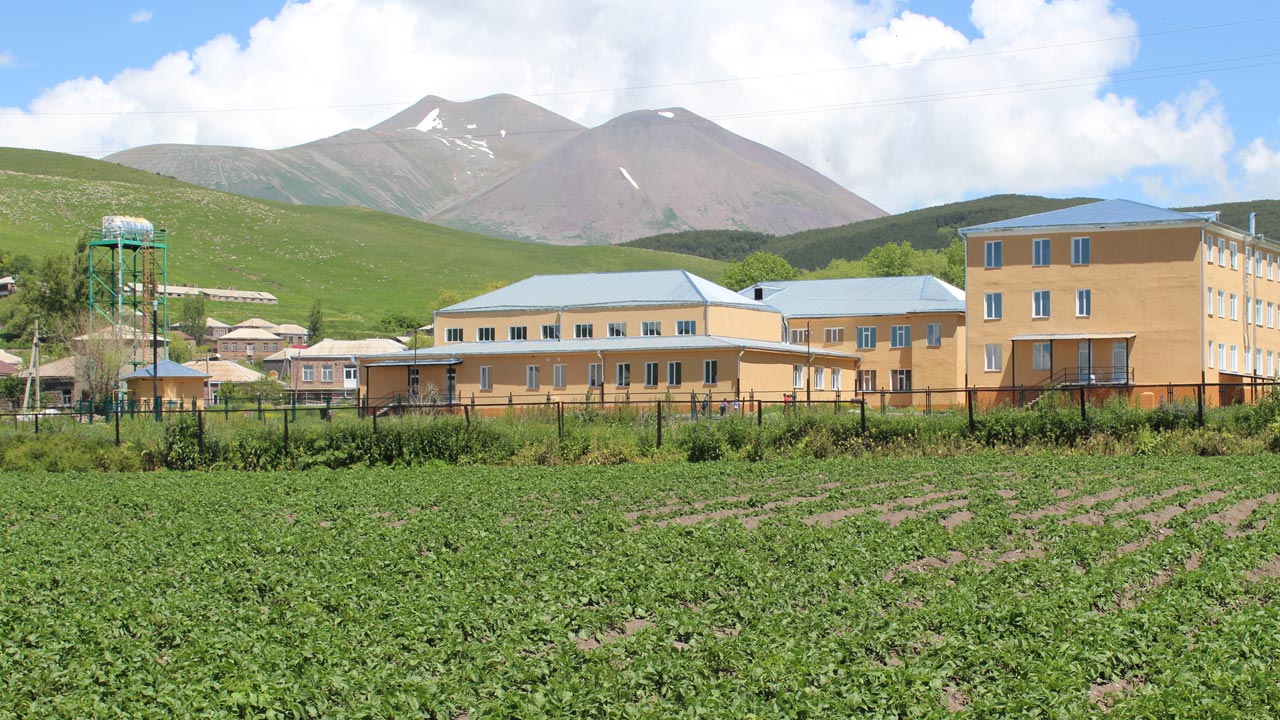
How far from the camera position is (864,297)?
78250mm

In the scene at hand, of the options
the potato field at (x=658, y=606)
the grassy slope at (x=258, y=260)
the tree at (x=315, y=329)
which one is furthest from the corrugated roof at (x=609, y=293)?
the grassy slope at (x=258, y=260)

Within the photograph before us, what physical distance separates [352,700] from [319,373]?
113 metres

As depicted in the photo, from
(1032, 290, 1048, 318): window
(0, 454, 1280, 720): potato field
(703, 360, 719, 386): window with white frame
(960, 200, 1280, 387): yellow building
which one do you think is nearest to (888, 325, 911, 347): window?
(960, 200, 1280, 387): yellow building

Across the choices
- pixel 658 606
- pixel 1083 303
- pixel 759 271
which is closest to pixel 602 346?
pixel 1083 303

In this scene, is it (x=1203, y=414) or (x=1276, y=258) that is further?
(x=1276, y=258)

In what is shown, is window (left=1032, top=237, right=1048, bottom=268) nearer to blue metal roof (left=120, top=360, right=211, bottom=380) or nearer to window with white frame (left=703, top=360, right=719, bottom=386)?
window with white frame (left=703, top=360, right=719, bottom=386)

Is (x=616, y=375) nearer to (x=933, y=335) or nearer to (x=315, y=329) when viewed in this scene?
(x=933, y=335)

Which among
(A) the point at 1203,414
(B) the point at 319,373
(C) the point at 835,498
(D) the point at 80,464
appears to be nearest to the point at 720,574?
(C) the point at 835,498

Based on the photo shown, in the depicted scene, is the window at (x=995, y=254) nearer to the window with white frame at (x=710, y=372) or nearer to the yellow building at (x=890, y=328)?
the yellow building at (x=890, y=328)

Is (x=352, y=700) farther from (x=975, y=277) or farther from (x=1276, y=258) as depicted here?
(x=1276, y=258)

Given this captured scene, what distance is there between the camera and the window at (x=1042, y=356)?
60.2m

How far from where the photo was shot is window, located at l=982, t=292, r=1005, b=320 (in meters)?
61.1

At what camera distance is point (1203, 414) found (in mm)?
29734

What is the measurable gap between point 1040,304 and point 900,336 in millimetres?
14565
